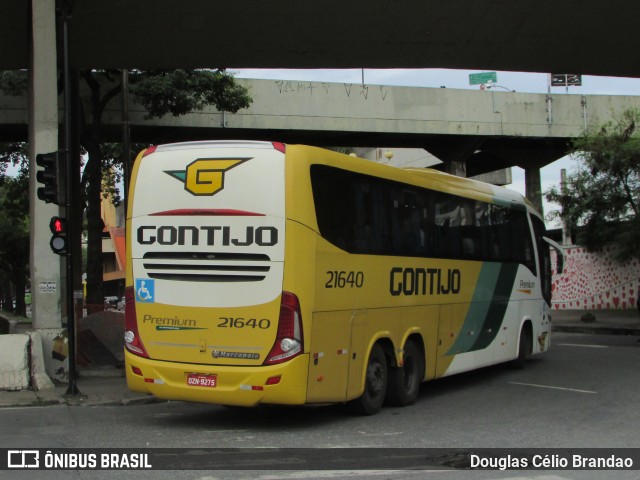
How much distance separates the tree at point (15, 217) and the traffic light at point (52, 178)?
17010 millimetres

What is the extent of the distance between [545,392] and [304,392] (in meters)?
5.19

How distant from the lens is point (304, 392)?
916 cm

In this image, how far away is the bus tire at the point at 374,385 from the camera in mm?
10430

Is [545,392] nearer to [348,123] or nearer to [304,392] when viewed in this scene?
[304,392]

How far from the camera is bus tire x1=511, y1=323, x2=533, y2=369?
620 inches

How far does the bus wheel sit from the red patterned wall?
19.9m

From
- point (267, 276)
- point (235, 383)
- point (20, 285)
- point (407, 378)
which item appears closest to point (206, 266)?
point (267, 276)

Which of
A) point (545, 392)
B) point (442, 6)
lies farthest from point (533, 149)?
point (545, 392)

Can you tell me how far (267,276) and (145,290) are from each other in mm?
1738

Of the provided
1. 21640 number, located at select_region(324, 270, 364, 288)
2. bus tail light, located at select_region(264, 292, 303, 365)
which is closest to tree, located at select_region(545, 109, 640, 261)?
21640 number, located at select_region(324, 270, 364, 288)

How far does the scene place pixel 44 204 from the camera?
563 inches

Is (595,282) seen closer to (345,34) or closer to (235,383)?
(345,34)

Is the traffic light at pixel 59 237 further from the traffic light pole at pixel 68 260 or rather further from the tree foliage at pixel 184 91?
the tree foliage at pixel 184 91

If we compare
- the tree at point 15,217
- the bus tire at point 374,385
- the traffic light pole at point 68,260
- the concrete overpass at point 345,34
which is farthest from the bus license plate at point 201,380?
the tree at point 15,217
